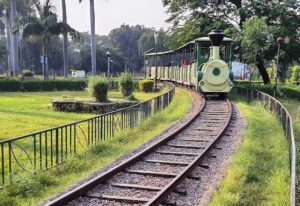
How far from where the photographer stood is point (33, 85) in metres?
37.3

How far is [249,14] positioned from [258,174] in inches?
1010

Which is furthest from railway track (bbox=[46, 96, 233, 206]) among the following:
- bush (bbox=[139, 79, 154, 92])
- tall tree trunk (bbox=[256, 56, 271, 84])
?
bush (bbox=[139, 79, 154, 92])

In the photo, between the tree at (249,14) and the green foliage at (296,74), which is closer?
the tree at (249,14)

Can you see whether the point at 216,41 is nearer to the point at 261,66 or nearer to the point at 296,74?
the point at 261,66

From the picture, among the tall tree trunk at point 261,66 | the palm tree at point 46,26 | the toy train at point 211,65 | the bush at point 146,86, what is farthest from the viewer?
the palm tree at point 46,26

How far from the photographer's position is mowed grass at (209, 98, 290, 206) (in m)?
6.42

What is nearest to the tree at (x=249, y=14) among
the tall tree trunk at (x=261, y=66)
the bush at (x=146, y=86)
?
the tall tree trunk at (x=261, y=66)

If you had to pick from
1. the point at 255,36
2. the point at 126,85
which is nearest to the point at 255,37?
the point at 255,36

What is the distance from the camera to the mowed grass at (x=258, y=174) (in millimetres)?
6422

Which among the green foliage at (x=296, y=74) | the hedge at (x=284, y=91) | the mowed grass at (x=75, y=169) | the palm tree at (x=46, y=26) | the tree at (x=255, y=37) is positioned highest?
the palm tree at (x=46, y=26)

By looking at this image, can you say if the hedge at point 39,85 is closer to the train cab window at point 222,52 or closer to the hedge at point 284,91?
the hedge at point 284,91

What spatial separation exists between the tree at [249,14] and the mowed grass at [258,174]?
19.7 meters

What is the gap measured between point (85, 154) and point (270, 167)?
163 inches

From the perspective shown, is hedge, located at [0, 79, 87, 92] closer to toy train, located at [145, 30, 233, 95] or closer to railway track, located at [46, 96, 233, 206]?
toy train, located at [145, 30, 233, 95]
